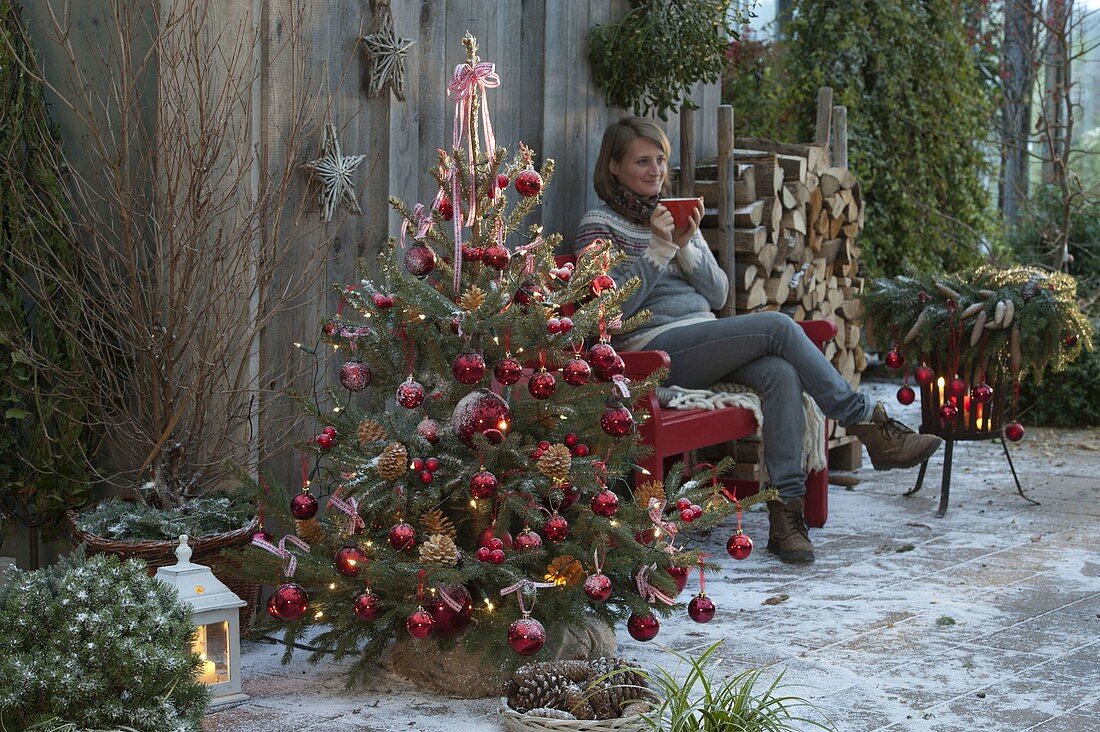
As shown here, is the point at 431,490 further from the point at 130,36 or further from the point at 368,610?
the point at 130,36

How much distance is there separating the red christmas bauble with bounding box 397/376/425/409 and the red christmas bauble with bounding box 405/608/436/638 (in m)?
0.46

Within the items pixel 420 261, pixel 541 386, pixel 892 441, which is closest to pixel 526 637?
pixel 541 386

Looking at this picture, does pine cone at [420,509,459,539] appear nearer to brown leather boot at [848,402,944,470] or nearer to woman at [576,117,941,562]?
woman at [576,117,941,562]

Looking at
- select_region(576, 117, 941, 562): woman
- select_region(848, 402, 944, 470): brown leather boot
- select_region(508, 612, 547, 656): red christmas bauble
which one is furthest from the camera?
select_region(848, 402, 944, 470): brown leather boot

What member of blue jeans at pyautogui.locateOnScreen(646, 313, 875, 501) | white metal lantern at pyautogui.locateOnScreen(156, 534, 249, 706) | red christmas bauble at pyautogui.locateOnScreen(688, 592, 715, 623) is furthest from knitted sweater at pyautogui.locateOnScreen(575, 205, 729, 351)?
white metal lantern at pyautogui.locateOnScreen(156, 534, 249, 706)

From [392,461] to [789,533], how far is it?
1.85m

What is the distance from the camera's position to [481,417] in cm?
291

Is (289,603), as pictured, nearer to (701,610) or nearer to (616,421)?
(616,421)

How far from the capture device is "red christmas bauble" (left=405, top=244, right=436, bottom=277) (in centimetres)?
309

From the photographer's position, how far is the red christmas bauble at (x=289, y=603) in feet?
9.71

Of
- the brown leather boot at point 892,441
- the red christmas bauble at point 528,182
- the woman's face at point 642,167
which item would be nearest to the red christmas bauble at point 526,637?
the red christmas bauble at point 528,182

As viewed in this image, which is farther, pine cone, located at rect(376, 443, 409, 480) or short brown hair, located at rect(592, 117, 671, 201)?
short brown hair, located at rect(592, 117, 671, 201)

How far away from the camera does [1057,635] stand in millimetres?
3475

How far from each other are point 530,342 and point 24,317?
4.54 feet
